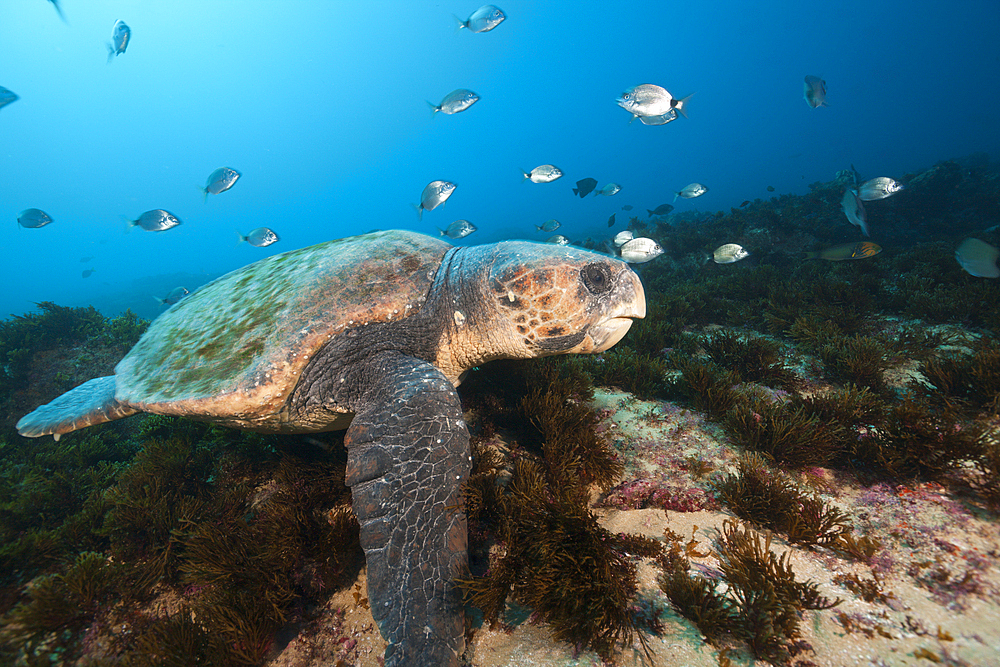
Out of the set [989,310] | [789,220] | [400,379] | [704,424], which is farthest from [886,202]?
[400,379]

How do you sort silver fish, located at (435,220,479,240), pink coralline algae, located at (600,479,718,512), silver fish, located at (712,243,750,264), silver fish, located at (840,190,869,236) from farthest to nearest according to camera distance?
silver fish, located at (435,220,479,240)
silver fish, located at (712,243,750,264)
silver fish, located at (840,190,869,236)
pink coralline algae, located at (600,479,718,512)

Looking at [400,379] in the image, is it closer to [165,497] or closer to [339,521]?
[339,521]

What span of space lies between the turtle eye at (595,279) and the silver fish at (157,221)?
29.7 feet

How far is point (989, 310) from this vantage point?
4.18m

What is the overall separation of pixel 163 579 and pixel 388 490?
6.28 feet

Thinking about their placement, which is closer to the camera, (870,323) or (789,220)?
(870,323)

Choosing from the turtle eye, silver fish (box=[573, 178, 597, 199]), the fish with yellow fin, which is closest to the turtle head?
the turtle eye

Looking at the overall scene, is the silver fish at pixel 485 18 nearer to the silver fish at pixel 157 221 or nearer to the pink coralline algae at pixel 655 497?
the silver fish at pixel 157 221

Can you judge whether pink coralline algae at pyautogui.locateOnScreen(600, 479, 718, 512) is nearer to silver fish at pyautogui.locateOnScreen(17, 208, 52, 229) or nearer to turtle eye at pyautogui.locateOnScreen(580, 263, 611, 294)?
turtle eye at pyautogui.locateOnScreen(580, 263, 611, 294)

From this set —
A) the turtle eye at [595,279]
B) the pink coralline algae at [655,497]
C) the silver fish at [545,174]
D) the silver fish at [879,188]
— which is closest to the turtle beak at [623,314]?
the turtle eye at [595,279]

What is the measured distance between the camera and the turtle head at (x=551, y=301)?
8.79 feet

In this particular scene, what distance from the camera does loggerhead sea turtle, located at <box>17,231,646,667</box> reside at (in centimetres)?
179

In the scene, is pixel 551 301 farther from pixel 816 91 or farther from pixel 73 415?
pixel 816 91

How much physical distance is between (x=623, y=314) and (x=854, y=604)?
190cm
